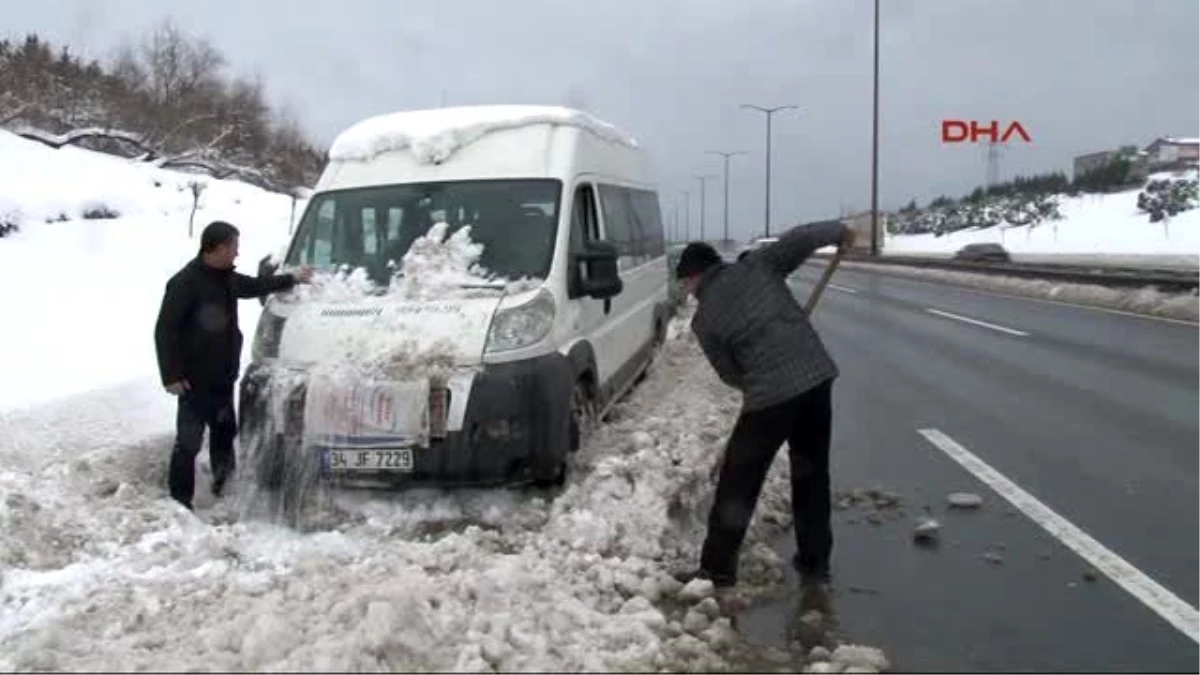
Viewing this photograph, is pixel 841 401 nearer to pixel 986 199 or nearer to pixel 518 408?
pixel 518 408

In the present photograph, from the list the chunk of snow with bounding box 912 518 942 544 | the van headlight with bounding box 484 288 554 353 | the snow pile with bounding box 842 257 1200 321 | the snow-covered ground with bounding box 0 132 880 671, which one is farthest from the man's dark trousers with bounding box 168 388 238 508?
the snow pile with bounding box 842 257 1200 321

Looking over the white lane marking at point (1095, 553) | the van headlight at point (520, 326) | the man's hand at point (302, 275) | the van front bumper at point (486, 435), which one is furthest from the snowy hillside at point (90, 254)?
the white lane marking at point (1095, 553)

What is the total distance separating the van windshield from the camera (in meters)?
6.95

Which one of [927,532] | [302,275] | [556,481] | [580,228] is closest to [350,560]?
[556,481]

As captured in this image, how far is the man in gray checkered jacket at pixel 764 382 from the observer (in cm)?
516

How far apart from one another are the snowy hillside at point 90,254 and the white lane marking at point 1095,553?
6.86 metres

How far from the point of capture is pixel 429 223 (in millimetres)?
7172

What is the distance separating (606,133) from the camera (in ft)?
29.4

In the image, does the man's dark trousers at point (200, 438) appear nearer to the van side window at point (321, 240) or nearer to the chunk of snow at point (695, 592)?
the van side window at point (321, 240)

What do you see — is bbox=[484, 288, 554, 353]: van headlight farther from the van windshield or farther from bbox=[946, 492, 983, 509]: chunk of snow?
bbox=[946, 492, 983, 509]: chunk of snow

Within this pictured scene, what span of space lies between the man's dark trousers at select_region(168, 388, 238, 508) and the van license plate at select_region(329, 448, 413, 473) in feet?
3.12

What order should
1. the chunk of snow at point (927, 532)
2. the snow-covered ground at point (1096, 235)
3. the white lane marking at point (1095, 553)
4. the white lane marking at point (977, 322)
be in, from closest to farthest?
the white lane marking at point (1095, 553) → the chunk of snow at point (927, 532) → the white lane marking at point (977, 322) → the snow-covered ground at point (1096, 235)

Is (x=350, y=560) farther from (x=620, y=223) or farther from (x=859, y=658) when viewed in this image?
(x=620, y=223)

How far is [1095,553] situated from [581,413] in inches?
122
